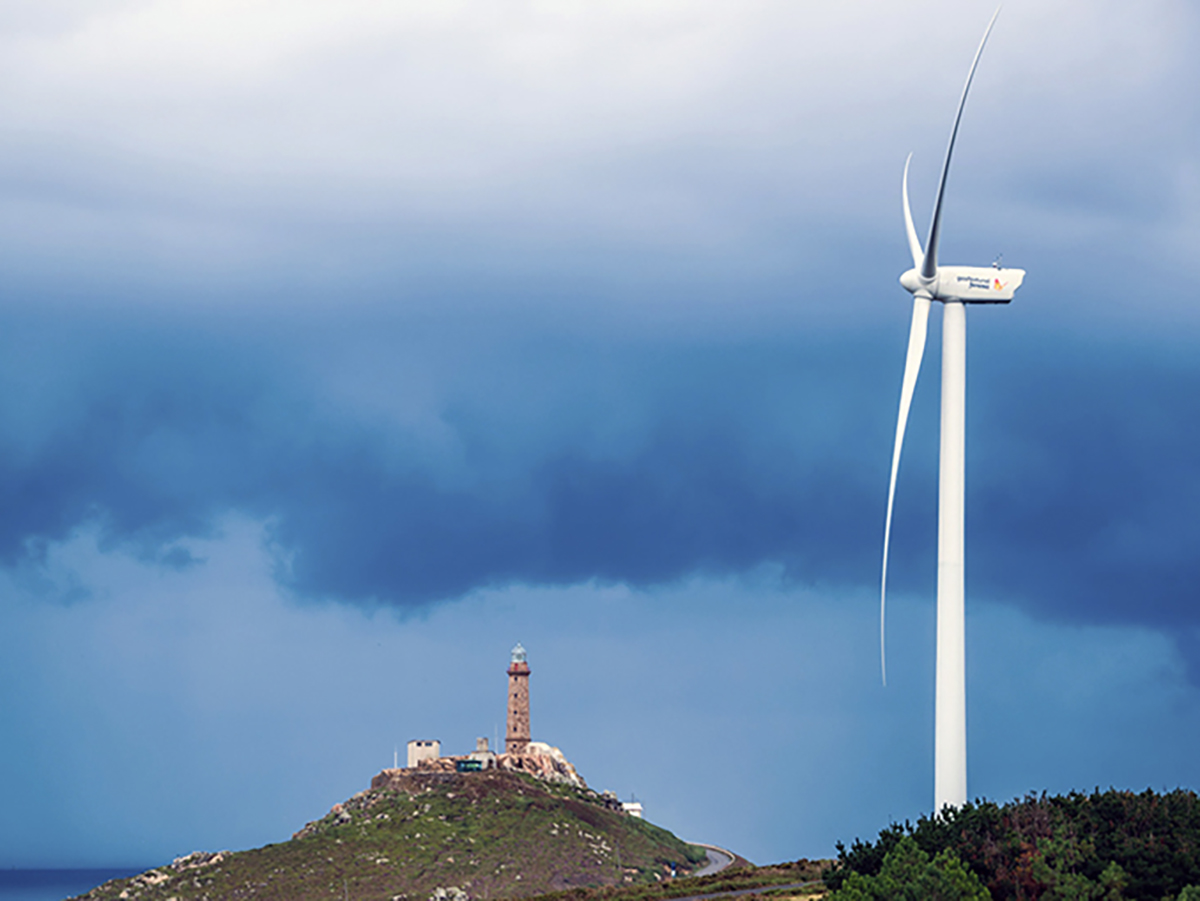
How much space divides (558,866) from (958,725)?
123 meters

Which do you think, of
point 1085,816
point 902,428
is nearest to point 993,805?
point 1085,816

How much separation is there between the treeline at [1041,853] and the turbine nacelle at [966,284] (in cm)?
2869

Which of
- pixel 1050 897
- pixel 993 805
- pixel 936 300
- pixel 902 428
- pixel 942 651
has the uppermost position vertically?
pixel 936 300

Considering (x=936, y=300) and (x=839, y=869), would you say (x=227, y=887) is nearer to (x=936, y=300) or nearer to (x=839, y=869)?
(x=839, y=869)

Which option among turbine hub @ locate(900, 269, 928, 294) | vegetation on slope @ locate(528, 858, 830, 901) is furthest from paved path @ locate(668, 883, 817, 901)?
turbine hub @ locate(900, 269, 928, 294)

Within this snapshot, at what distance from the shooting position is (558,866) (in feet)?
639

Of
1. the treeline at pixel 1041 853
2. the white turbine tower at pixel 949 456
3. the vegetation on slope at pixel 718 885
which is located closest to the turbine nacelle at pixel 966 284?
the white turbine tower at pixel 949 456

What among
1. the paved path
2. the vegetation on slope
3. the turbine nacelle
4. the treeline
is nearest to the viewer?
the treeline

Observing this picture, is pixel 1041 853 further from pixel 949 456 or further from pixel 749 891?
pixel 749 891

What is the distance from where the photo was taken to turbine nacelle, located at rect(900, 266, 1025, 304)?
84.9 meters

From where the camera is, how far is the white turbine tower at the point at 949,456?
81375 mm

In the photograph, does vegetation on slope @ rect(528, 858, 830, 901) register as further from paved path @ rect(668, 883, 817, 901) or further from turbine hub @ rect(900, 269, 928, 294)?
turbine hub @ rect(900, 269, 928, 294)

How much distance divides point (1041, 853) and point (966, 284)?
3181 centimetres

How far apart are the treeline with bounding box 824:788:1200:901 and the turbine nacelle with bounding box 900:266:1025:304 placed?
94.1 ft
